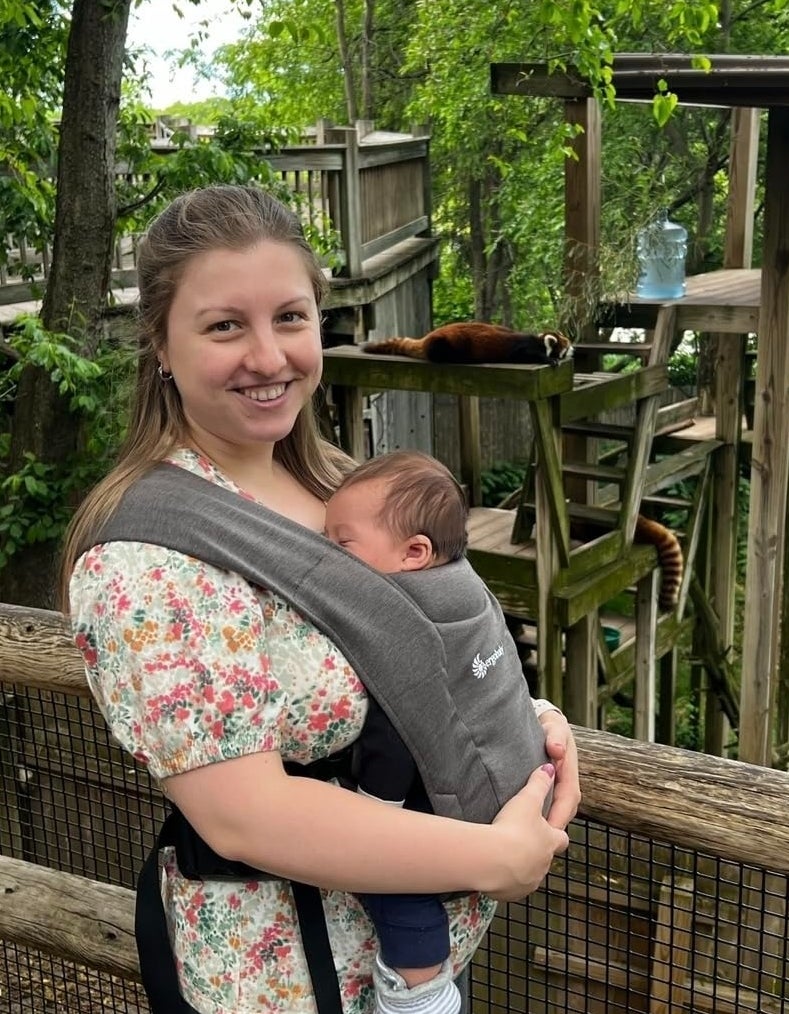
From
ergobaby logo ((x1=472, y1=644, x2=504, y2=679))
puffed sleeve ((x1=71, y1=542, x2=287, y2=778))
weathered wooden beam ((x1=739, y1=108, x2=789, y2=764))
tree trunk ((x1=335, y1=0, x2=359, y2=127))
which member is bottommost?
weathered wooden beam ((x1=739, y1=108, x2=789, y2=764))

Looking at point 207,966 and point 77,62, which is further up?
point 77,62

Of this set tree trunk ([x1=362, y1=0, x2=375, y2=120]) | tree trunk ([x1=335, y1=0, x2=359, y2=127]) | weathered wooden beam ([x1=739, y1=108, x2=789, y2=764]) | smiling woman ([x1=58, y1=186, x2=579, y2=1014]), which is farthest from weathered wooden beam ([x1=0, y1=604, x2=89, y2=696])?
tree trunk ([x1=362, y1=0, x2=375, y2=120])

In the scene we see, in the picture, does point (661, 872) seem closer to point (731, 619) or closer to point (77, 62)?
point (731, 619)

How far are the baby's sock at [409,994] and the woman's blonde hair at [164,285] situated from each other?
24.7 inches

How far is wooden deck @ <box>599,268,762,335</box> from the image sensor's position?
752 cm

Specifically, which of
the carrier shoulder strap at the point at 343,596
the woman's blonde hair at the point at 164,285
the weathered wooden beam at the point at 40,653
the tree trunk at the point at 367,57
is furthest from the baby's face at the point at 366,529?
the tree trunk at the point at 367,57

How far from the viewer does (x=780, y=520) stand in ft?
21.5

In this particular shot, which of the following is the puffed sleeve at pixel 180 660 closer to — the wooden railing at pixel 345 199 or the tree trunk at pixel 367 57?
the wooden railing at pixel 345 199

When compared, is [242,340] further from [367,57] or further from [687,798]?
[367,57]

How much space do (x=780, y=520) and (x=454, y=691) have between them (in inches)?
218

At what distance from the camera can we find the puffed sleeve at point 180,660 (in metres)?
1.25

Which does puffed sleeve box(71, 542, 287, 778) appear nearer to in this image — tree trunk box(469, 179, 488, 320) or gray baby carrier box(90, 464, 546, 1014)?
gray baby carrier box(90, 464, 546, 1014)

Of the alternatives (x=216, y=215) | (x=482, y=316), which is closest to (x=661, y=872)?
(x=216, y=215)

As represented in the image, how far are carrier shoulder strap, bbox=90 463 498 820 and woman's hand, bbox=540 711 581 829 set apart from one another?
0.15 metres
